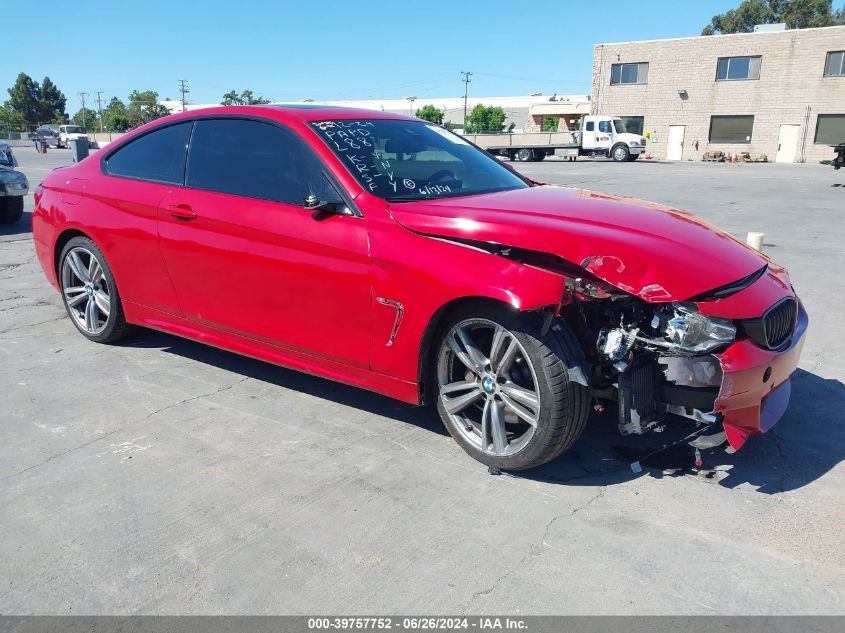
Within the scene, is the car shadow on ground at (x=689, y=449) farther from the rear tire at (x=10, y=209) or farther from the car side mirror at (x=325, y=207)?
the rear tire at (x=10, y=209)

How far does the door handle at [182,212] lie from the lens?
4.12m

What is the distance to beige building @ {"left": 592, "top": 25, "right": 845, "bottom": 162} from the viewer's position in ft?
134

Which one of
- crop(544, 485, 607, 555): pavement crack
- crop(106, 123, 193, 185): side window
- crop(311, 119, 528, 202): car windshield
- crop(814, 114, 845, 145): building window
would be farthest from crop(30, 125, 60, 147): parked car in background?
crop(544, 485, 607, 555): pavement crack

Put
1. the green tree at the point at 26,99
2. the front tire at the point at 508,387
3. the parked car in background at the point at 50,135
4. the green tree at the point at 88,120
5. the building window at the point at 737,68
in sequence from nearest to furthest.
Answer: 1. the front tire at the point at 508,387
2. the building window at the point at 737,68
3. the parked car in background at the point at 50,135
4. the green tree at the point at 26,99
5. the green tree at the point at 88,120

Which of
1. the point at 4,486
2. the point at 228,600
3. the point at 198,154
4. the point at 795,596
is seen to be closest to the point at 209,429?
the point at 4,486

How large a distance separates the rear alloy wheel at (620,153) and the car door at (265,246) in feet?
123

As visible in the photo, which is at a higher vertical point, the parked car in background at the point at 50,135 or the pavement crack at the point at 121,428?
the parked car in background at the point at 50,135

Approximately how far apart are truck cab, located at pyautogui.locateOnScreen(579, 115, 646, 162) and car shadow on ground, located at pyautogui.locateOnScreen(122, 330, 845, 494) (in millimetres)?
36485

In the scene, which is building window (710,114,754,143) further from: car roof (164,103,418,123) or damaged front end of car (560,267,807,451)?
damaged front end of car (560,267,807,451)

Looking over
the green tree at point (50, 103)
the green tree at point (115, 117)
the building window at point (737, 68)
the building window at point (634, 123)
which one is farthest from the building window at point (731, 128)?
the green tree at point (50, 103)

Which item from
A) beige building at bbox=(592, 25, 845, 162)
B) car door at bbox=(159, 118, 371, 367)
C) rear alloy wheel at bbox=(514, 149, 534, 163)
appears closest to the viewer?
car door at bbox=(159, 118, 371, 367)

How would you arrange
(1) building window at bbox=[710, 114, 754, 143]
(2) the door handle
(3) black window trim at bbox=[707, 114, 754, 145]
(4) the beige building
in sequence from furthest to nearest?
(1) building window at bbox=[710, 114, 754, 143] < (3) black window trim at bbox=[707, 114, 754, 145] < (4) the beige building < (2) the door handle

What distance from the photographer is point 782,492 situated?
123 inches

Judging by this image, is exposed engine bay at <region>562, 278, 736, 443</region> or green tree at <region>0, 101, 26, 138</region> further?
green tree at <region>0, 101, 26, 138</region>
